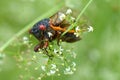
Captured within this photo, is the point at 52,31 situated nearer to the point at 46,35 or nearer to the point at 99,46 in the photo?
the point at 46,35

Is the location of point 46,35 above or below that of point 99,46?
below

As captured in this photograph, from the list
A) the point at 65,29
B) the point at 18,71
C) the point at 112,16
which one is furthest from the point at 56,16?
the point at 18,71

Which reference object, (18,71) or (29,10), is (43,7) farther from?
(18,71)

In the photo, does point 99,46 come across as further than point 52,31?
Yes

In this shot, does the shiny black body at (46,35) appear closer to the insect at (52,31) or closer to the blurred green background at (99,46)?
the insect at (52,31)

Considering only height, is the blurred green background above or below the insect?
above

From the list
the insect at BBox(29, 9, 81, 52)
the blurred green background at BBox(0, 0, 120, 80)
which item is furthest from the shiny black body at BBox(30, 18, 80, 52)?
the blurred green background at BBox(0, 0, 120, 80)

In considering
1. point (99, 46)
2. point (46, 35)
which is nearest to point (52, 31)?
point (46, 35)

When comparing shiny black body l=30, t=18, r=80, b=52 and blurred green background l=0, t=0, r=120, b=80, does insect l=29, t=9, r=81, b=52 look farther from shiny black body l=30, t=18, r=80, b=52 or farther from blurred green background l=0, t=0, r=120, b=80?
blurred green background l=0, t=0, r=120, b=80
